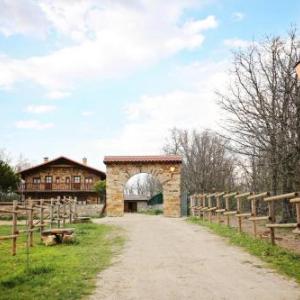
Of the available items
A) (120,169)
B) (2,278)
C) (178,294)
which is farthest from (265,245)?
(120,169)

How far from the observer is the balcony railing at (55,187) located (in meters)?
52.9

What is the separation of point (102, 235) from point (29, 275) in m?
8.69

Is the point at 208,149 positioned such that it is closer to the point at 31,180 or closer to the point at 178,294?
the point at 31,180

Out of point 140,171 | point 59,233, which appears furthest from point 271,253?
point 140,171

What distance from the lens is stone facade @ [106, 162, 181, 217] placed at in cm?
3259

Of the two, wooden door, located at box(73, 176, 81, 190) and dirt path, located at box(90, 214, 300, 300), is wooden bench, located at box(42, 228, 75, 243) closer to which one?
dirt path, located at box(90, 214, 300, 300)

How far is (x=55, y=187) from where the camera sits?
53.2 meters

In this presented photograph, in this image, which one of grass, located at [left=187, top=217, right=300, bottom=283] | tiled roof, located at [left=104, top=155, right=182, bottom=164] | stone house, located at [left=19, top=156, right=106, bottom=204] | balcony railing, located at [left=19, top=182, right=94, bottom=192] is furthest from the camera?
stone house, located at [left=19, top=156, right=106, bottom=204]

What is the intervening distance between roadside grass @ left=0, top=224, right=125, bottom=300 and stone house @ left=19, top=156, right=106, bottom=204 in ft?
128

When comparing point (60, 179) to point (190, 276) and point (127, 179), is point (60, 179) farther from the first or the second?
point (190, 276)

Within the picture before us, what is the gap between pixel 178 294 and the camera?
7086 millimetres

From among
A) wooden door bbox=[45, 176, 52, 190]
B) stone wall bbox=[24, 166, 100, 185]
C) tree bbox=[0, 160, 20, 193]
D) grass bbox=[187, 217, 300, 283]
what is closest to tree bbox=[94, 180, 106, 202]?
stone wall bbox=[24, 166, 100, 185]

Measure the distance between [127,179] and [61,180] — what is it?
22.2 m

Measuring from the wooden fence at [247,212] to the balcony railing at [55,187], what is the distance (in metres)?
19.0
